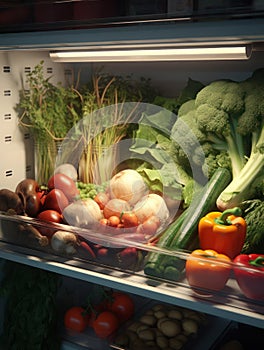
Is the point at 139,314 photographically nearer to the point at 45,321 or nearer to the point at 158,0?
the point at 45,321

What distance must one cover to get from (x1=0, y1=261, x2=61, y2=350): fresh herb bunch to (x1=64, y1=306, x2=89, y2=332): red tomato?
0.15ft

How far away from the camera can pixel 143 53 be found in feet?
3.97

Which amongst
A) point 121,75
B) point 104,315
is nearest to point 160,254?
point 104,315

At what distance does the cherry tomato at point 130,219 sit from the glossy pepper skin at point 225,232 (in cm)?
19

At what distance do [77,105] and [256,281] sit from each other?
0.75 m

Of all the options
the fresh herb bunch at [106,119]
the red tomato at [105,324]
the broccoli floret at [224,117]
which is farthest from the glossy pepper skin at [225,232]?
the red tomato at [105,324]

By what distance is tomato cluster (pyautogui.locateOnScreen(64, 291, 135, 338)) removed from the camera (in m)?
1.47

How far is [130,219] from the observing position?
1.30m

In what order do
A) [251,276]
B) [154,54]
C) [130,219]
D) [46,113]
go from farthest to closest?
[46,113] < [130,219] < [154,54] < [251,276]

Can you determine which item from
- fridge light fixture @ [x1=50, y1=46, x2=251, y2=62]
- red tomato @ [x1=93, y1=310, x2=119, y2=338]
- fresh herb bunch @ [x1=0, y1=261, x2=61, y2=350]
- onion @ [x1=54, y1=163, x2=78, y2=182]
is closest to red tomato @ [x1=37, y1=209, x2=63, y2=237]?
onion @ [x1=54, y1=163, x2=78, y2=182]

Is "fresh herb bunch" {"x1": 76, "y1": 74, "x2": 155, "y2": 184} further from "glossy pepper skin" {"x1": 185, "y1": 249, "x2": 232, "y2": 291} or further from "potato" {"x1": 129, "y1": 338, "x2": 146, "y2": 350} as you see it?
"potato" {"x1": 129, "y1": 338, "x2": 146, "y2": 350}

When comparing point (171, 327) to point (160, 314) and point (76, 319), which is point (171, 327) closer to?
point (160, 314)

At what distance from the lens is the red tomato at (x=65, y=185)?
1.43 m

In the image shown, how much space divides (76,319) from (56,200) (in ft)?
1.35
